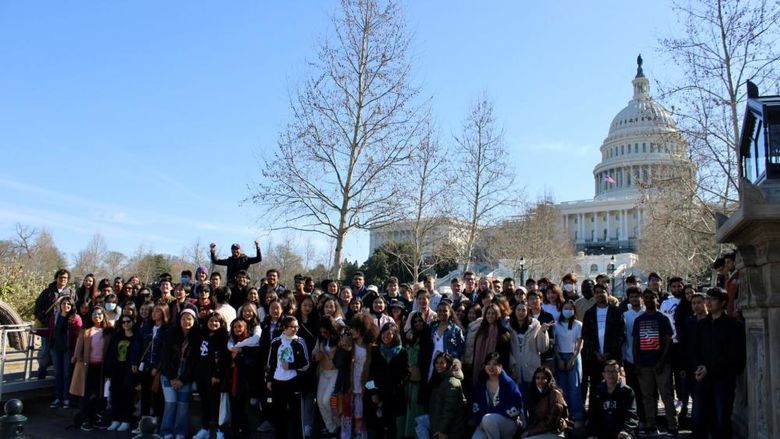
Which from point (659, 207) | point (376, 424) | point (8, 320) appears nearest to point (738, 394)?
point (376, 424)

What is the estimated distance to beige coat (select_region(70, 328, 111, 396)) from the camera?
1048cm

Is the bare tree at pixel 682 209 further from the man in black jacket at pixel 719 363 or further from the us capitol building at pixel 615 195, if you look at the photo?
the us capitol building at pixel 615 195

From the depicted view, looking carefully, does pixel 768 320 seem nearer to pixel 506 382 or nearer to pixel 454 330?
pixel 506 382

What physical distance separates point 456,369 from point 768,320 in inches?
138

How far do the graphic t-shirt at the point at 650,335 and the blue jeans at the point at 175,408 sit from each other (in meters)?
6.52

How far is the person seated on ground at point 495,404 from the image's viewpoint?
7.57 metres

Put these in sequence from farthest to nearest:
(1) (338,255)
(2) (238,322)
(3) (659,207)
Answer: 1. (3) (659,207)
2. (1) (338,255)
3. (2) (238,322)

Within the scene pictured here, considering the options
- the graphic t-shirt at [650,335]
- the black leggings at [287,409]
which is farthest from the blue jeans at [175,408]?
the graphic t-shirt at [650,335]

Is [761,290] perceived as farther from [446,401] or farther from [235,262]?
[235,262]

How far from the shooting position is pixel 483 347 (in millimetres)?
8562

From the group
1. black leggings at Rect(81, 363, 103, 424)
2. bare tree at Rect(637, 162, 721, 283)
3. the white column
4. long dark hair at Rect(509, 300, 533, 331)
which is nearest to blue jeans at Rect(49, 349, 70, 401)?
black leggings at Rect(81, 363, 103, 424)

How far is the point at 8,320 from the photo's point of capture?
15.2m

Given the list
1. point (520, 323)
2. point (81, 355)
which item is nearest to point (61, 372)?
point (81, 355)

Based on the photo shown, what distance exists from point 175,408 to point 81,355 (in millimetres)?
2197
